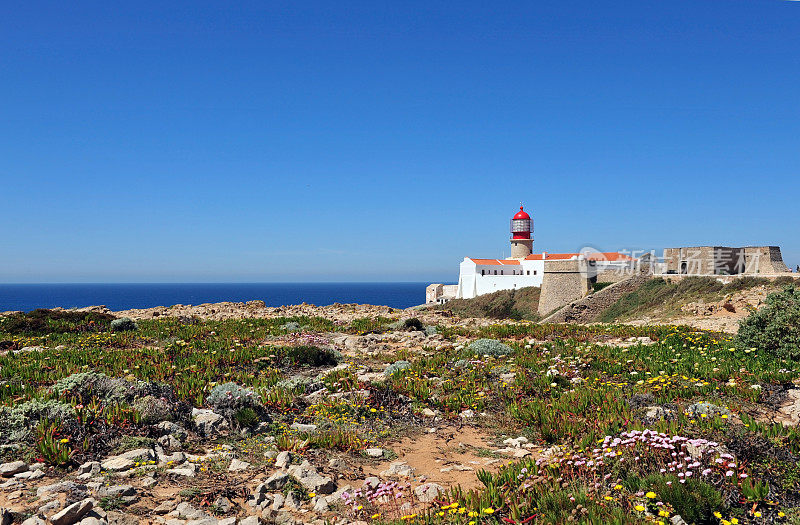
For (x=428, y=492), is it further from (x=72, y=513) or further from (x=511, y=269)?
(x=511, y=269)

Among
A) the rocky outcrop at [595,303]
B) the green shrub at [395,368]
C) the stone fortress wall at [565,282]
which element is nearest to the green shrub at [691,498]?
the green shrub at [395,368]

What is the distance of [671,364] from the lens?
33.3 feet

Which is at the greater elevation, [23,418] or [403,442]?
[23,418]

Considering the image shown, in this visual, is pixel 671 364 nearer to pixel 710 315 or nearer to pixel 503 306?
pixel 710 315

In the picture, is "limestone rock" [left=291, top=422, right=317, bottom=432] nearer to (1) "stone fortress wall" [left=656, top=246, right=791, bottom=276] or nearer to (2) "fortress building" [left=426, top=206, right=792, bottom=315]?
(2) "fortress building" [left=426, top=206, right=792, bottom=315]

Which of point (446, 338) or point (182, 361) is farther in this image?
point (446, 338)

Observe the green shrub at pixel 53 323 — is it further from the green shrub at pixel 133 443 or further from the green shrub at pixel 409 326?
the green shrub at pixel 133 443

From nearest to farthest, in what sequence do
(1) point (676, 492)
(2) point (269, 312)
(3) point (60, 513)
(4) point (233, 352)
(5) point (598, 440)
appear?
(3) point (60, 513), (1) point (676, 492), (5) point (598, 440), (4) point (233, 352), (2) point (269, 312)

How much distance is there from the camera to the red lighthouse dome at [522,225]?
228 ft

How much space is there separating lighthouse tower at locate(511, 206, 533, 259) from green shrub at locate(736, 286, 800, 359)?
190 feet

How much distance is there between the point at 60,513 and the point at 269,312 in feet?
75.4

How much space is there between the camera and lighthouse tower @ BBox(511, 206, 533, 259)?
69.7 metres

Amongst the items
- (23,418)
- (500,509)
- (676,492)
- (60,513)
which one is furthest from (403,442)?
(23,418)

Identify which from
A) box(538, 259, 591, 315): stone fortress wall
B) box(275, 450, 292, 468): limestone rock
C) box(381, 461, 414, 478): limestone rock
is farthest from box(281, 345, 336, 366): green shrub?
box(538, 259, 591, 315): stone fortress wall
